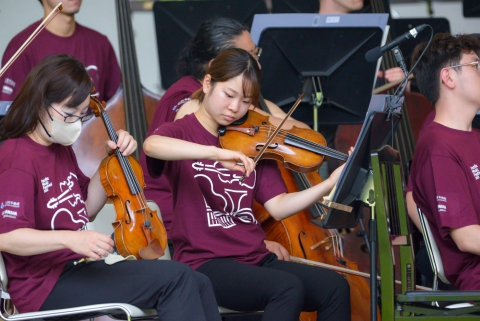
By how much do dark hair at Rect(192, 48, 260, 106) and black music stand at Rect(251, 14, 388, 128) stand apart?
473 millimetres

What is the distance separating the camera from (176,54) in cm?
337

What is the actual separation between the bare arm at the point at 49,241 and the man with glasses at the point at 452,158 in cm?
100

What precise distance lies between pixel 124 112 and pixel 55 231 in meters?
1.34

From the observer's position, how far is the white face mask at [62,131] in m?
1.99

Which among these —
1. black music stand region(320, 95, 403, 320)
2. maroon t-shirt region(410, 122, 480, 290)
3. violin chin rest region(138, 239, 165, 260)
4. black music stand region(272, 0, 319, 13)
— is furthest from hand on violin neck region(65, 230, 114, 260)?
black music stand region(272, 0, 319, 13)

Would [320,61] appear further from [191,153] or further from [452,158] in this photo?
[191,153]

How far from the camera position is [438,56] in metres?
2.43

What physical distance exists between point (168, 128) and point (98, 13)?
210 centimetres

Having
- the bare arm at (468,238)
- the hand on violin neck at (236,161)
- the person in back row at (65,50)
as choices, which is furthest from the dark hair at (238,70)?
the person in back row at (65,50)

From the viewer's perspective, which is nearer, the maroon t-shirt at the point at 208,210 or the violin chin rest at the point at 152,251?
the violin chin rest at the point at 152,251

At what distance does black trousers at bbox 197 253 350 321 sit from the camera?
6.84 ft

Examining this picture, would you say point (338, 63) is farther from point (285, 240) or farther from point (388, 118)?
point (388, 118)

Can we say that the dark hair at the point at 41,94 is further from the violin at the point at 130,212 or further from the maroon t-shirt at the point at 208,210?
the maroon t-shirt at the point at 208,210

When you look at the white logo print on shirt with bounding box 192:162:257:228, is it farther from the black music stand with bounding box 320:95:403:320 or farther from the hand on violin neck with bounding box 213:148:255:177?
the black music stand with bounding box 320:95:403:320
